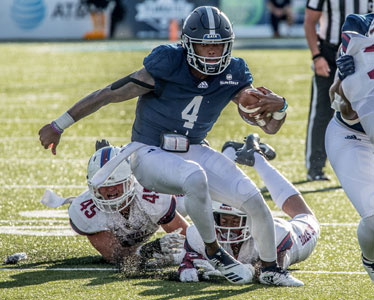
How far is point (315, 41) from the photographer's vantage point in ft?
22.9

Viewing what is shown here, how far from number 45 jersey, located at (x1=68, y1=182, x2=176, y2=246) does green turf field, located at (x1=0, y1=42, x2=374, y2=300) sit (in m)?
0.20

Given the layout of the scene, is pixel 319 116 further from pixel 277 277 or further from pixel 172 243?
pixel 277 277

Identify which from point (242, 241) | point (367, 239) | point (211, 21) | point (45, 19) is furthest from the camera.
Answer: point (45, 19)

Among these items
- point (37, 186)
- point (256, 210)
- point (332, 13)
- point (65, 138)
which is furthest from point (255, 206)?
point (65, 138)

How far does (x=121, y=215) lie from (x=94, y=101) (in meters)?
0.77

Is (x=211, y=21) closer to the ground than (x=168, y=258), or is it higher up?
higher up

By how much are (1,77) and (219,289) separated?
36.4ft

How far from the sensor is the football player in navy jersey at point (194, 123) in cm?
398

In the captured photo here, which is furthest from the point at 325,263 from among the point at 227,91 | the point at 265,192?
the point at 265,192

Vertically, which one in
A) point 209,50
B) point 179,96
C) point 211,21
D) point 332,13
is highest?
point 211,21

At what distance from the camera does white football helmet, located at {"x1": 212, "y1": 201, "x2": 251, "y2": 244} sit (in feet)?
14.1

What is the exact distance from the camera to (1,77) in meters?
14.4

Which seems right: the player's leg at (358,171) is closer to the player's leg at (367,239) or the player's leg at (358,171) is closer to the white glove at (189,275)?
the player's leg at (367,239)

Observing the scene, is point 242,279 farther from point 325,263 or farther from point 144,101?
point 144,101
